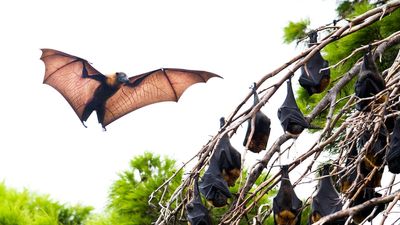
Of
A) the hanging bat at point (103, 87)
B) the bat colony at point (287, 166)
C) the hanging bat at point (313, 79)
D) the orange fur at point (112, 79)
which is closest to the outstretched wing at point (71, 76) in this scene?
the hanging bat at point (103, 87)

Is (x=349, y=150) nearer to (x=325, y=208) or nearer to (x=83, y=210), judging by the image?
(x=325, y=208)

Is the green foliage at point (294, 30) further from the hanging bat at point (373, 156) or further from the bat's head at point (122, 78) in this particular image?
the hanging bat at point (373, 156)

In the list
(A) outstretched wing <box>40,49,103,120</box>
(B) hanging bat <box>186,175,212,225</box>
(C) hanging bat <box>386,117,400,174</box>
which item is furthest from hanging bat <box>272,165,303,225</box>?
(A) outstretched wing <box>40,49,103,120</box>

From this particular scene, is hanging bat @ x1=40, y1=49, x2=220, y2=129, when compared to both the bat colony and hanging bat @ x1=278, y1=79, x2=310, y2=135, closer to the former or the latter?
the bat colony

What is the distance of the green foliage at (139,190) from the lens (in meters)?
6.72

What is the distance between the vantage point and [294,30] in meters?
7.85

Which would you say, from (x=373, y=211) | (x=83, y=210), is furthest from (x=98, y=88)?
(x=373, y=211)

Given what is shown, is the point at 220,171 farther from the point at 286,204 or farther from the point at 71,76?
the point at 71,76

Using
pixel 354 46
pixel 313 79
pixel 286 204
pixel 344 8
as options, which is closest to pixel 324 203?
pixel 286 204

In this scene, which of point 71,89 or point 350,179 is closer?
point 350,179

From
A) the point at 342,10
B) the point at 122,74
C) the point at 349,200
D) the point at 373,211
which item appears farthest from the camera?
the point at 342,10

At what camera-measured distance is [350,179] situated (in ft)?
11.6

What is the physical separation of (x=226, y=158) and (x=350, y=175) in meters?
0.51

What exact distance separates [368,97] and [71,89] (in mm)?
4392
